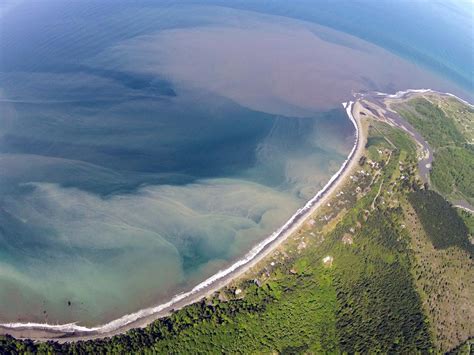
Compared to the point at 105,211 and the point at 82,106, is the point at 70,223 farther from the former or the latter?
the point at 82,106

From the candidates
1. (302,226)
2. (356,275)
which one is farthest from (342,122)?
(356,275)

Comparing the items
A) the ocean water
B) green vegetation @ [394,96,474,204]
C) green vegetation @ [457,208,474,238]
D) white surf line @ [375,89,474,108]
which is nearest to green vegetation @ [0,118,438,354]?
the ocean water

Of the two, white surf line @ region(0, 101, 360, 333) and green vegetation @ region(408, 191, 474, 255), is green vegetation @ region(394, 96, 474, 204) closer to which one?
green vegetation @ region(408, 191, 474, 255)

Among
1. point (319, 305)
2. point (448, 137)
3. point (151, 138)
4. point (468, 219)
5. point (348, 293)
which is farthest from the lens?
point (448, 137)

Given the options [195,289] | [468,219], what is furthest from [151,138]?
[468,219]

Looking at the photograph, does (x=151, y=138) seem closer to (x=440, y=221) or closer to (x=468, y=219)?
(x=440, y=221)

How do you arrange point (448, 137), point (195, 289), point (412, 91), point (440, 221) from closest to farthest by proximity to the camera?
point (195, 289)
point (440, 221)
point (448, 137)
point (412, 91)
